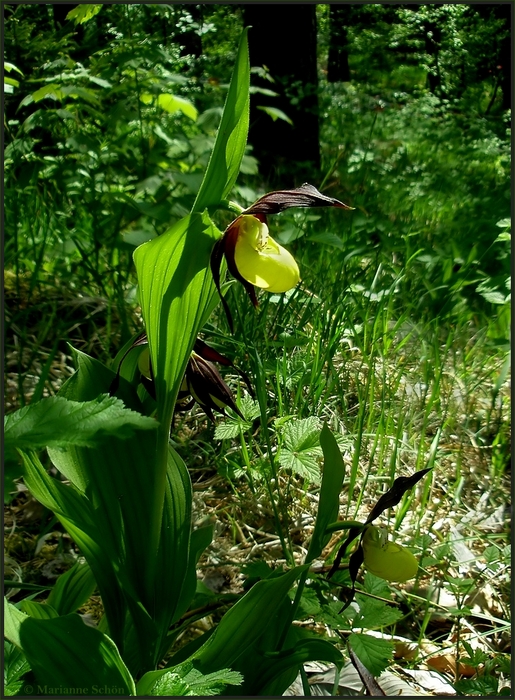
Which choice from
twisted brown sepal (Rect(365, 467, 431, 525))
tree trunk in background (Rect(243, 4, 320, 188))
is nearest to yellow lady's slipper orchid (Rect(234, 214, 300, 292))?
twisted brown sepal (Rect(365, 467, 431, 525))

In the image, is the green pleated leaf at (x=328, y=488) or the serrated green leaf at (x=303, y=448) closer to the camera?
the green pleated leaf at (x=328, y=488)

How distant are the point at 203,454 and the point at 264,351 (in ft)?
0.91

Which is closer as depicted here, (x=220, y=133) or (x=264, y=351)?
(x=220, y=133)

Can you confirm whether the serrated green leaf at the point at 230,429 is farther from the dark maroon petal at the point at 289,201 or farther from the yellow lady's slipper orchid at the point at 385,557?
the dark maroon petal at the point at 289,201

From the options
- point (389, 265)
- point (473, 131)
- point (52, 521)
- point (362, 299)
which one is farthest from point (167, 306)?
point (473, 131)

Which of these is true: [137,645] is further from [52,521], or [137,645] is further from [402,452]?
[402,452]

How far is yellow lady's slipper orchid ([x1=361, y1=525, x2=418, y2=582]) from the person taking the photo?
78 centimetres

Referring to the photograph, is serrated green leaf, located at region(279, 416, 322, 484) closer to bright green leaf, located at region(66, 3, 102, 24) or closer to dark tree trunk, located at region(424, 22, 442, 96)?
bright green leaf, located at region(66, 3, 102, 24)

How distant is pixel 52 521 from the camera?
1.11 meters

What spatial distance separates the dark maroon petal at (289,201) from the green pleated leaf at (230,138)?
4 centimetres

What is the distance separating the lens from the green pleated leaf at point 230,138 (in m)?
0.60

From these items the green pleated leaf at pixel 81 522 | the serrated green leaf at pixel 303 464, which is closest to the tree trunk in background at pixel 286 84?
the serrated green leaf at pixel 303 464

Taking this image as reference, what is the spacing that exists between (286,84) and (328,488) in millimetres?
2974

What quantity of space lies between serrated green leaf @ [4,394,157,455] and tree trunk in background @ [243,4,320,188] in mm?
2725
